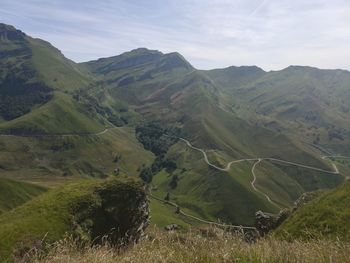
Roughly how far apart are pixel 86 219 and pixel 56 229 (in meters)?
5.18

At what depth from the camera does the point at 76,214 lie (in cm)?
4219

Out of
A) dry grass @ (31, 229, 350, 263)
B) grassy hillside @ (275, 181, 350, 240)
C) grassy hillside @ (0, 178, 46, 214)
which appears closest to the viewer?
dry grass @ (31, 229, 350, 263)

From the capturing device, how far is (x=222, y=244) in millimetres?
11242

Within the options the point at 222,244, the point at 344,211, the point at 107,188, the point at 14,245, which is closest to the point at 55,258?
the point at 222,244

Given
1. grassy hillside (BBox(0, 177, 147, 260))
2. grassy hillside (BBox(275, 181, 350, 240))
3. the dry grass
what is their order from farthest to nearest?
grassy hillside (BBox(0, 177, 147, 260)) → grassy hillside (BBox(275, 181, 350, 240)) → the dry grass

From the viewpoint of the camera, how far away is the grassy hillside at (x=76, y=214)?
35375 mm

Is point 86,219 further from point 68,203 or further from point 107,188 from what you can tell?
point 107,188

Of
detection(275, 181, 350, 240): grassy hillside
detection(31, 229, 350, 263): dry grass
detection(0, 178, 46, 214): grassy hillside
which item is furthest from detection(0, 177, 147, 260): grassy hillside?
detection(0, 178, 46, 214): grassy hillside

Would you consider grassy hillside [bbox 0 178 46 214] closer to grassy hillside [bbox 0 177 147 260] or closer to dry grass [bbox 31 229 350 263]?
grassy hillside [bbox 0 177 147 260]

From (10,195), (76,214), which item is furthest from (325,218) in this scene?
(10,195)

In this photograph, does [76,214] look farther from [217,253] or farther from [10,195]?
[10,195]

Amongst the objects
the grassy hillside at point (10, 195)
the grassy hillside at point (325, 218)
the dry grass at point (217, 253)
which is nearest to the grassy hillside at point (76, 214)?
the grassy hillside at point (325, 218)

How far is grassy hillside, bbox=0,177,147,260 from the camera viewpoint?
35375 millimetres

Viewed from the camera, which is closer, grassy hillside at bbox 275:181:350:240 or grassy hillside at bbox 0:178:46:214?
grassy hillside at bbox 275:181:350:240
